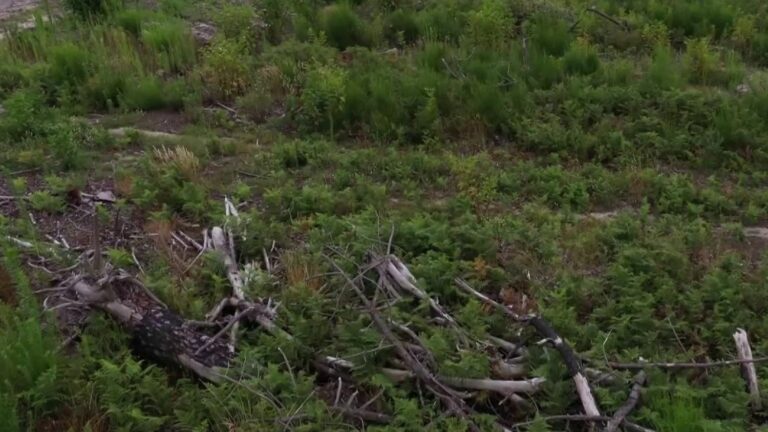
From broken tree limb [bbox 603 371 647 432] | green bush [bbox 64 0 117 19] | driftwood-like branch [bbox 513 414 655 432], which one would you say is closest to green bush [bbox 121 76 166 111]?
green bush [bbox 64 0 117 19]

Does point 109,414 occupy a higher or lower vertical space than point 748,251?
higher

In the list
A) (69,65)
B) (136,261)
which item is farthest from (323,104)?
(69,65)

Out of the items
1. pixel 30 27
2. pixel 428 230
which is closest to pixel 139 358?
pixel 428 230

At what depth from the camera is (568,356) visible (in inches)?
157

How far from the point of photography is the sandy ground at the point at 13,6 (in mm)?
9914

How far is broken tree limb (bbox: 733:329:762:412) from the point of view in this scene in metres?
3.91

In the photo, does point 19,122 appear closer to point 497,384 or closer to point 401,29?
point 401,29

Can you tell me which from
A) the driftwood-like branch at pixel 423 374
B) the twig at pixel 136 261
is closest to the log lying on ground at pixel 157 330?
the twig at pixel 136 261

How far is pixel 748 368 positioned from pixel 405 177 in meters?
2.68

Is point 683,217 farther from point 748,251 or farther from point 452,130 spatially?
point 452,130

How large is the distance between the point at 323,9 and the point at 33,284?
15.8ft

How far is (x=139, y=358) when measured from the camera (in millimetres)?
4324

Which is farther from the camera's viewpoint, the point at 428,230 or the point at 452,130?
the point at 452,130

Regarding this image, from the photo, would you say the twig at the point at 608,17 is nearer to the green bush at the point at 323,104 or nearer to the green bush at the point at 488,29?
the green bush at the point at 488,29
